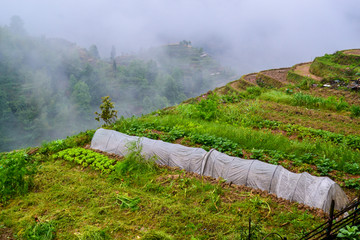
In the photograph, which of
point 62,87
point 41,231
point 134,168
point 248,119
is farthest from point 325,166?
point 62,87

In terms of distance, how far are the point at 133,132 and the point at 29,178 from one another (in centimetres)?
295

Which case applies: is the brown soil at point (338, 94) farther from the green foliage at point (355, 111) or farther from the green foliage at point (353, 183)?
the green foliage at point (353, 183)

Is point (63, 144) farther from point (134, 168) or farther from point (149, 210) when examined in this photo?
point (149, 210)

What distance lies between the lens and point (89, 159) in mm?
5609

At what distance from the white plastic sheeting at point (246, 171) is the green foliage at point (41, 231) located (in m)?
2.41

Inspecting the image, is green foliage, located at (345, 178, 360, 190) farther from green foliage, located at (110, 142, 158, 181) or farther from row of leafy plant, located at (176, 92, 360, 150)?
green foliage, located at (110, 142, 158, 181)

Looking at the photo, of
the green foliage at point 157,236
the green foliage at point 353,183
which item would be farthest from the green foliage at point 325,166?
the green foliage at point 157,236

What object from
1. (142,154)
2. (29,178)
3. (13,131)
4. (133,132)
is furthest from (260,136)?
(13,131)

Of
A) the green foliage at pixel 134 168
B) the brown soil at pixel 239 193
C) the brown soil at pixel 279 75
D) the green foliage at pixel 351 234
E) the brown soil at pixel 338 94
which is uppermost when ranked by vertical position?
the brown soil at pixel 279 75

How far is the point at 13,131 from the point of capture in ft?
119

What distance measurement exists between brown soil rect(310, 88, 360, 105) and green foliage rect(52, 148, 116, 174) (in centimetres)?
1057

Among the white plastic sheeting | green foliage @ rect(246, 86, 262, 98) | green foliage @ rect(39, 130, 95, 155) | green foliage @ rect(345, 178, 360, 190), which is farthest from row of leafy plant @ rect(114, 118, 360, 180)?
green foliage @ rect(246, 86, 262, 98)

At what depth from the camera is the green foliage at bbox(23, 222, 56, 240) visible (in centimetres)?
342

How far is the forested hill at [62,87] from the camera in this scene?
3841 cm
